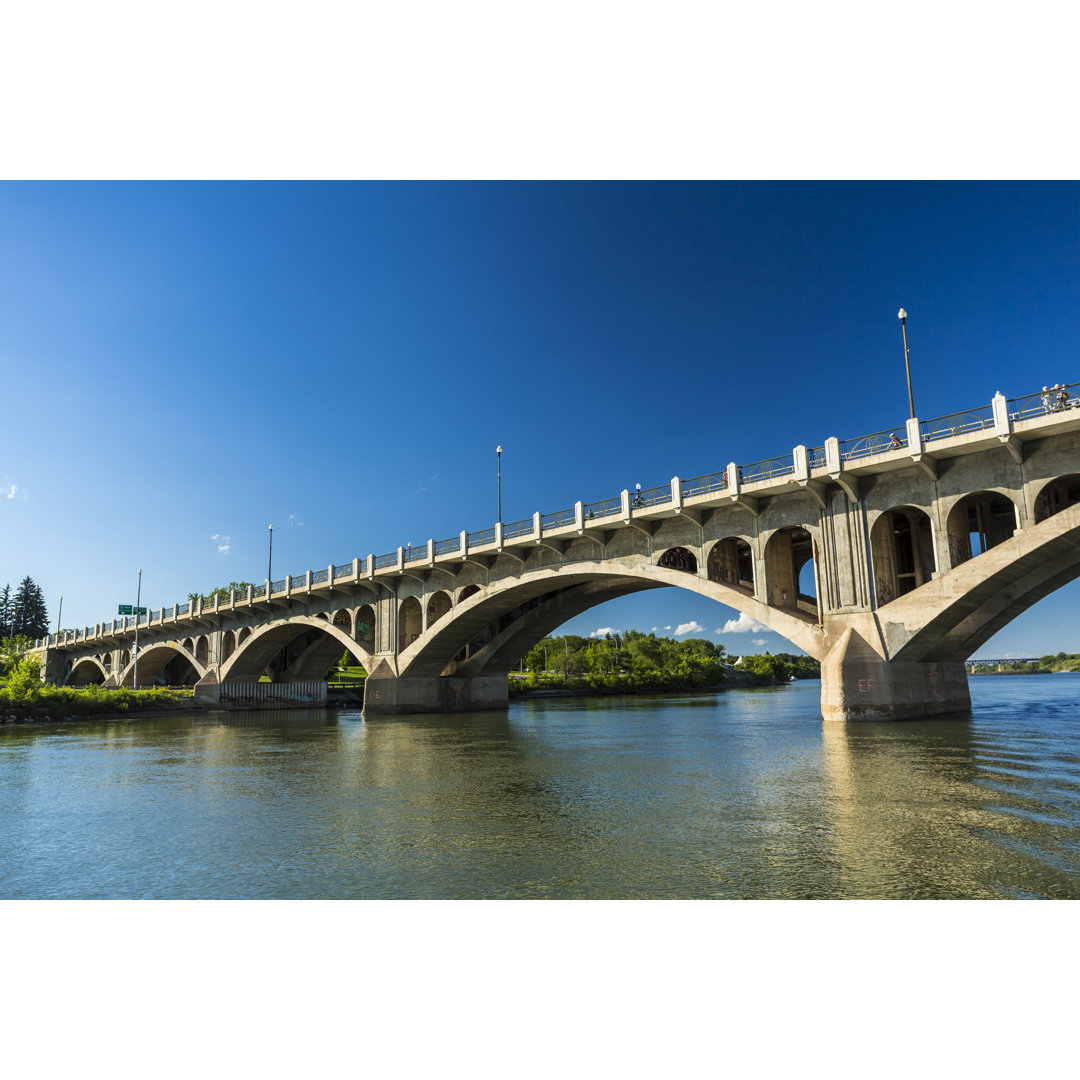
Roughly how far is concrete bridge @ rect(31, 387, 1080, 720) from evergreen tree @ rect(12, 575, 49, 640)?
383 ft

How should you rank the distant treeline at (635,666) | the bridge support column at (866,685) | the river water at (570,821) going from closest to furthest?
the river water at (570,821)
the bridge support column at (866,685)
the distant treeline at (635,666)

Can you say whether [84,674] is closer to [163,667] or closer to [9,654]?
[163,667]

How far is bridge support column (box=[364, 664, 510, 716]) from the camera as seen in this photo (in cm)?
5703

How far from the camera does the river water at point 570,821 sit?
971 cm

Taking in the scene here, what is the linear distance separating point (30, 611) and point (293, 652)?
92.3m

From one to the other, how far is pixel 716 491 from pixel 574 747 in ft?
44.9

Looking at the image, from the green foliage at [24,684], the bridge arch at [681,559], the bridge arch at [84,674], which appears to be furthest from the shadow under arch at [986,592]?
the bridge arch at [84,674]

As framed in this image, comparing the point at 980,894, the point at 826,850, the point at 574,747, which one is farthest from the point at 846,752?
the point at 980,894

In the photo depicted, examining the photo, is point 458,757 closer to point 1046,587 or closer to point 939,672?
point 939,672

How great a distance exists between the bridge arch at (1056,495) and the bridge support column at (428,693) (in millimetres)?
41993

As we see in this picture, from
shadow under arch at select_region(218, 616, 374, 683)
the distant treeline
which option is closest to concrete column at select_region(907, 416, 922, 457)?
shadow under arch at select_region(218, 616, 374, 683)

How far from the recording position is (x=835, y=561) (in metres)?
32.1

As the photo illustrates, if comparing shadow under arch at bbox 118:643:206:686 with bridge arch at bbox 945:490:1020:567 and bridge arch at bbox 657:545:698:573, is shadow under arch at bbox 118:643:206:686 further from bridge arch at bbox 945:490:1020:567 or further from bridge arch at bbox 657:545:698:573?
bridge arch at bbox 945:490:1020:567

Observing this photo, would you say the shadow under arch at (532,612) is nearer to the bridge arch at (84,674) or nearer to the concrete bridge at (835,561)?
the concrete bridge at (835,561)
